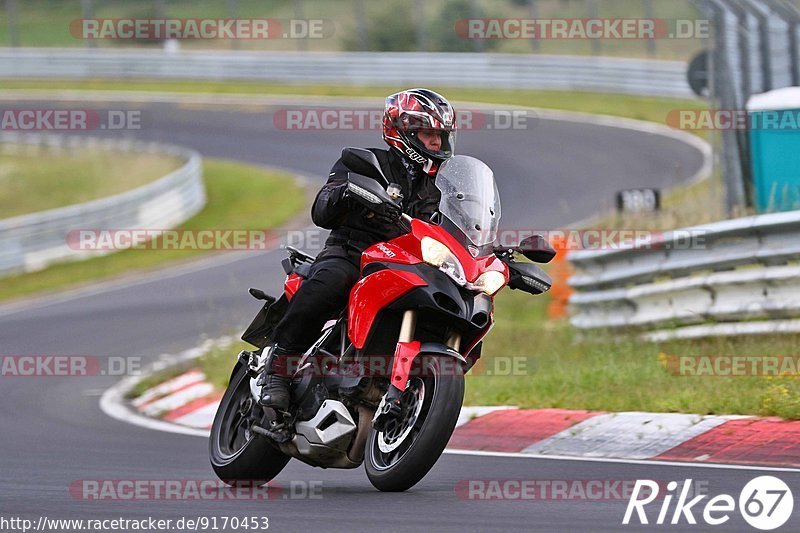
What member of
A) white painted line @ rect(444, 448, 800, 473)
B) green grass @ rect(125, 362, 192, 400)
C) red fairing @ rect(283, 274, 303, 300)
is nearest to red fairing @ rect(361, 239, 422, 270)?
red fairing @ rect(283, 274, 303, 300)

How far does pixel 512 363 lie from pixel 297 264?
3694 mm

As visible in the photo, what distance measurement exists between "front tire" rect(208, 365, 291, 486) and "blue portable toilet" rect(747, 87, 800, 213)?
20.0 feet

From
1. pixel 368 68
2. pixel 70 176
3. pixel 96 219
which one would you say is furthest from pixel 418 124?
pixel 368 68

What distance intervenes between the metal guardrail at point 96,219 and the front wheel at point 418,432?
562 inches

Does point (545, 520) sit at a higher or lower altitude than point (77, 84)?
lower

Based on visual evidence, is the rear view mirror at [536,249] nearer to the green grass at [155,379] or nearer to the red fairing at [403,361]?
the red fairing at [403,361]

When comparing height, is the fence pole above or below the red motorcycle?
above

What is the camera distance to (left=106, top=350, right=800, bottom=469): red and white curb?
7.18 meters

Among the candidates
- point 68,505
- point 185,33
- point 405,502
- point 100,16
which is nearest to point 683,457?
point 405,502

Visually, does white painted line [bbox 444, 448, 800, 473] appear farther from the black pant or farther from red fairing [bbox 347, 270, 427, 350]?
red fairing [bbox 347, 270, 427, 350]

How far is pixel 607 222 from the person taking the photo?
1602cm

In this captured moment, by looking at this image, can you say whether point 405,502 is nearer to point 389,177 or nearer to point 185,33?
point 389,177

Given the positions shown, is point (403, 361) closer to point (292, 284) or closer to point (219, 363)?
point (292, 284)

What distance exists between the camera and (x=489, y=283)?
635cm
